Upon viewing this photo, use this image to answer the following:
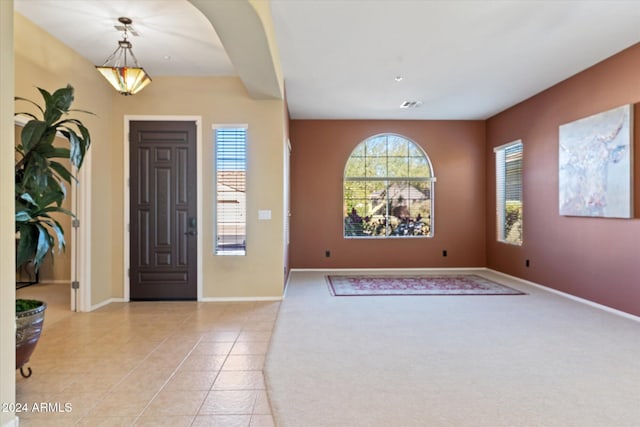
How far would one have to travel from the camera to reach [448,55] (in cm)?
427

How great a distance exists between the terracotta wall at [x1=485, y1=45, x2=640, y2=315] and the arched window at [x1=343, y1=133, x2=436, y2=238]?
143 centimetres

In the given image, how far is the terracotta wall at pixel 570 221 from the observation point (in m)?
4.08

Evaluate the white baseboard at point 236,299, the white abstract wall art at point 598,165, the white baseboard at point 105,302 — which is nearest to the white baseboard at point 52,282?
the white baseboard at point 105,302

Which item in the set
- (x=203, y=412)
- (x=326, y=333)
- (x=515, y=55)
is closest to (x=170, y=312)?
(x=326, y=333)

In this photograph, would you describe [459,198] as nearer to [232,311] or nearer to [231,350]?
[232,311]

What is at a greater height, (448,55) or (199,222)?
(448,55)

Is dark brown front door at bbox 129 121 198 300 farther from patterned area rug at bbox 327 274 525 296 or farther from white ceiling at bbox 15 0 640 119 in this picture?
patterned area rug at bbox 327 274 525 296

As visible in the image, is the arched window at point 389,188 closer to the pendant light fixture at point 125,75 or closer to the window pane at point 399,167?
the window pane at point 399,167

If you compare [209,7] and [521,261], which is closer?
[209,7]

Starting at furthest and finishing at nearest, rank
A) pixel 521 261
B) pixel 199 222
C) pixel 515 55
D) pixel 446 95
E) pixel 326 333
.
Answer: pixel 521 261, pixel 446 95, pixel 199 222, pixel 515 55, pixel 326 333

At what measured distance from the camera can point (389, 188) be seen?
738 cm

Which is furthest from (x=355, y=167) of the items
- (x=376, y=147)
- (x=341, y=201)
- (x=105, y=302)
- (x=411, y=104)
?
(x=105, y=302)

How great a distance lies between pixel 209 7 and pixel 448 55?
272cm

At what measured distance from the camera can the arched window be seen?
7.36m
